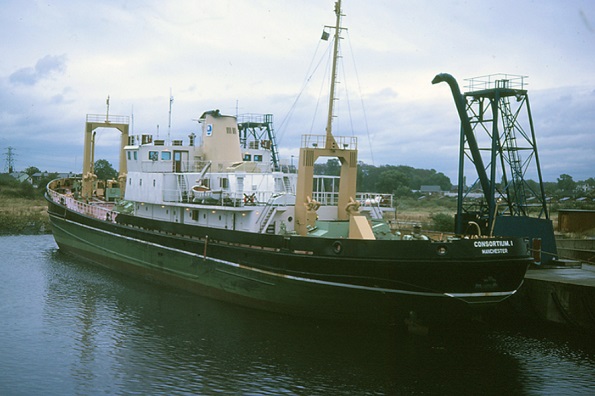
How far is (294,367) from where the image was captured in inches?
652

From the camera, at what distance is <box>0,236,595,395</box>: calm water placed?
1538 centimetres

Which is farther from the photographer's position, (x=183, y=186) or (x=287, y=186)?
(x=183, y=186)

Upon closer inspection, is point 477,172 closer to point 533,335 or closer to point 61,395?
point 533,335

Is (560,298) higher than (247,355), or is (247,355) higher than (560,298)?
(560,298)

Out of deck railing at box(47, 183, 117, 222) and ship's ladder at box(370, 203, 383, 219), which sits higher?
ship's ladder at box(370, 203, 383, 219)

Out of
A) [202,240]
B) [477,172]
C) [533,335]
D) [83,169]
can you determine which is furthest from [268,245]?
[83,169]

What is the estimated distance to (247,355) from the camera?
57.2ft

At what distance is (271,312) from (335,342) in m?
3.67

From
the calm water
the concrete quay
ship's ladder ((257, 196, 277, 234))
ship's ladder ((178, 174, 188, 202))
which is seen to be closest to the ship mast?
ship's ladder ((257, 196, 277, 234))

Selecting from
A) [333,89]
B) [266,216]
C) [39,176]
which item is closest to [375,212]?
[266,216]

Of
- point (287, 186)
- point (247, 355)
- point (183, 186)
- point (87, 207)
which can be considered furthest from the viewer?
point (87, 207)

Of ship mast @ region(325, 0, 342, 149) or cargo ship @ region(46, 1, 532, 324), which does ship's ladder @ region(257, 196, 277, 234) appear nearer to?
cargo ship @ region(46, 1, 532, 324)

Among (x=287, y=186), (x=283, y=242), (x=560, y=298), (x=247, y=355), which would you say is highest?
(x=287, y=186)

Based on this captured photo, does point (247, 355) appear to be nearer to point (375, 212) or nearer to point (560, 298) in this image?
point (375, 212)
